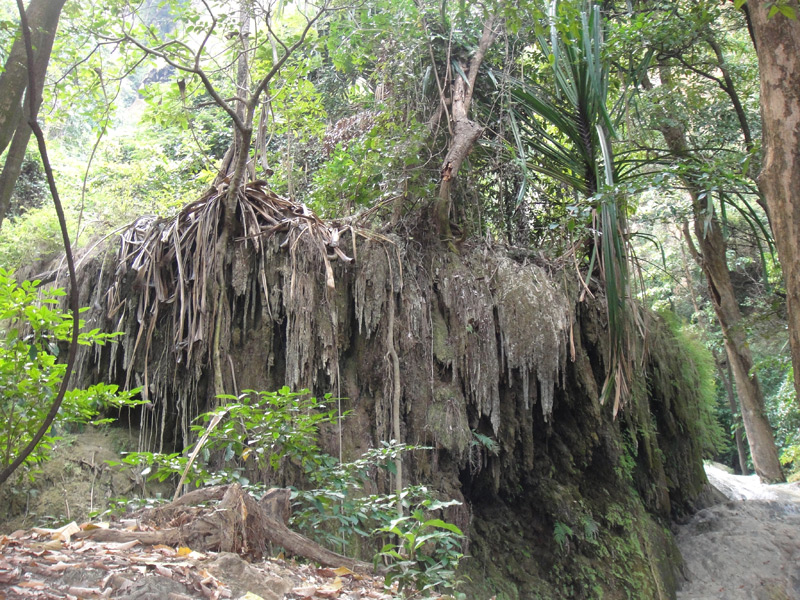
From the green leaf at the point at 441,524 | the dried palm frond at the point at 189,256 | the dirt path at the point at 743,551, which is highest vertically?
the dried palm frond at the point at 189,256

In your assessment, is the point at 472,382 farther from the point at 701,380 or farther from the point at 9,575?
the point at 9,575

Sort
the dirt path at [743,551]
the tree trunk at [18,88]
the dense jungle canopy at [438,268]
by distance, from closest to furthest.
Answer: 1. the tree trunk at [18,88]
2. the dense jungle canopy at [438,268]
3. the dirt path at [743,551]

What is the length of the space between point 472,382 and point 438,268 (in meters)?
1.01

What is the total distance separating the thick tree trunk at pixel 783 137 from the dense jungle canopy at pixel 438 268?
1 cm

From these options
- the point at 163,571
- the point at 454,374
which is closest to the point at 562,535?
the point at 454,374

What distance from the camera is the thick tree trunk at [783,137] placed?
311 cm

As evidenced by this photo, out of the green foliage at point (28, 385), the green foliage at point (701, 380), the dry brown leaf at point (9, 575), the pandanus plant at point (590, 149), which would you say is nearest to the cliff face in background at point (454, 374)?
the pandanus plant at point (590, 149)

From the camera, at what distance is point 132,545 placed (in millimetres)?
2291

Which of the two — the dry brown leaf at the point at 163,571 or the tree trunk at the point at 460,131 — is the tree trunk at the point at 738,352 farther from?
the dry brown leaf at the point at 163,571

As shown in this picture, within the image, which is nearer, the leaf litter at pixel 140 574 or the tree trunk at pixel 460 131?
the leaf litter at pixel 140 574

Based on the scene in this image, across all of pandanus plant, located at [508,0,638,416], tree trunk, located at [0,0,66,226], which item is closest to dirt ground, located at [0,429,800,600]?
tree trunk, located at [0,0,66,226]

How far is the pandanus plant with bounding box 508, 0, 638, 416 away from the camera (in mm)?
4895

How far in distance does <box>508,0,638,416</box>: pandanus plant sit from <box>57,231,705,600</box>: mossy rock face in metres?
0.47

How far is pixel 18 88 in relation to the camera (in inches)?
95.7
